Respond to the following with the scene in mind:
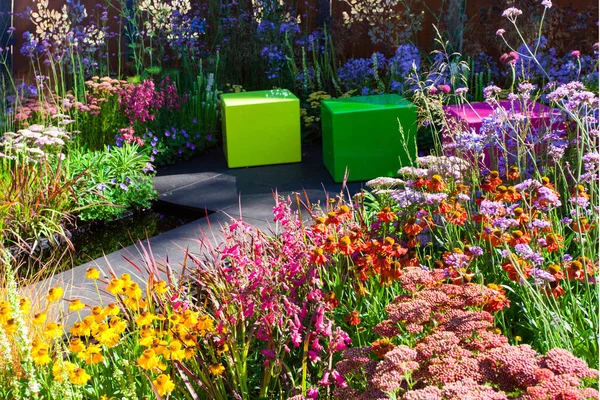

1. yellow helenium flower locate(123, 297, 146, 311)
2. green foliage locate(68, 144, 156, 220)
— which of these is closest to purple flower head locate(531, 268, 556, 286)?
yellow helenium flower locate(123, 297, 146, 311)

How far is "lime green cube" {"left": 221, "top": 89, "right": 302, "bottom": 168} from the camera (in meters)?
6.32

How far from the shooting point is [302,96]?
752cm

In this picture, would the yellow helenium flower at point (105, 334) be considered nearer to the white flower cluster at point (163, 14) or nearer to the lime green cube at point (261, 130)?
the lime green cube at point (261, 130)

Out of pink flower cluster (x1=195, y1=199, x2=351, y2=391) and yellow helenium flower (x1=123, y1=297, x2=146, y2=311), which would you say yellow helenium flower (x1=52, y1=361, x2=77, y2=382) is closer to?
yellow helenium flower (x1=123, y1=297, x2=146, y2=311)

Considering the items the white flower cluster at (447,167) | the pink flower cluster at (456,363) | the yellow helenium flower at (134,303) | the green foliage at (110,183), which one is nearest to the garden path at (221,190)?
the green foliage at (110,183)

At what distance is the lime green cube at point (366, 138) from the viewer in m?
5.81

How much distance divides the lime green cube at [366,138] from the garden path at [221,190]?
146mm

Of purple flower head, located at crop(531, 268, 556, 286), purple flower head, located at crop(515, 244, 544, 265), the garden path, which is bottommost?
the garden path

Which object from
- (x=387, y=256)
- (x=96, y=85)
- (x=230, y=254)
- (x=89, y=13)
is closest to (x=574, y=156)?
(x=387, y=256)

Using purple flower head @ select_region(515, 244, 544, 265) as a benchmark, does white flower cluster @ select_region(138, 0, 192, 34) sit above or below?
above

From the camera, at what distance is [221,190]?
5.73m

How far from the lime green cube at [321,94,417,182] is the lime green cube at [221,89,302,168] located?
0.50 m

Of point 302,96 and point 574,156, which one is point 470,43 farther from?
point 574,156

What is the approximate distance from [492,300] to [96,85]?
435 centimetres
